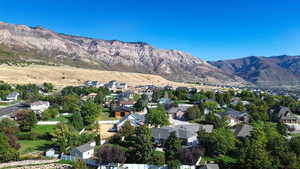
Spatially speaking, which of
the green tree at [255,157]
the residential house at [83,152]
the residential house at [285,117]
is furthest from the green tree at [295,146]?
the residential house at [83,152]

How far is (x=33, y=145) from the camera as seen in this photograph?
1212 inches

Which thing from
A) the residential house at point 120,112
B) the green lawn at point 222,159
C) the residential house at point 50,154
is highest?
the residential house at point 120,112

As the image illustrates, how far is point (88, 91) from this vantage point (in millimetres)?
72250

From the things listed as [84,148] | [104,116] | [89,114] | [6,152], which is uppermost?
[89,114]

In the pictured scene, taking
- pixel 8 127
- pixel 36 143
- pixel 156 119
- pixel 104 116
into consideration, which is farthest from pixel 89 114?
pixel 156 119

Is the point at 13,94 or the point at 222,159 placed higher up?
the point at 13,94

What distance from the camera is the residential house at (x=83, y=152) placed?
1050 inches

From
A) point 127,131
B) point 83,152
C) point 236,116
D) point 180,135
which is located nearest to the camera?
point 83,152

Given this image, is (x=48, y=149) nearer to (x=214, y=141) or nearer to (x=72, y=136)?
(x=72, y=136)

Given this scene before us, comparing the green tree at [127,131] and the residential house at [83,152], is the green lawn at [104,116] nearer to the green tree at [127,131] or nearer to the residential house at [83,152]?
the green tree at [127,131]

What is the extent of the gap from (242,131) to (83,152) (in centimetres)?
2690

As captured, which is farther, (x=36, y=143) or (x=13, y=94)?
(x=13, y=94)

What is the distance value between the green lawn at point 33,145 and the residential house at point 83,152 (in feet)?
20.0

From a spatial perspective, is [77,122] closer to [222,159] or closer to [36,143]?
[36,143]
